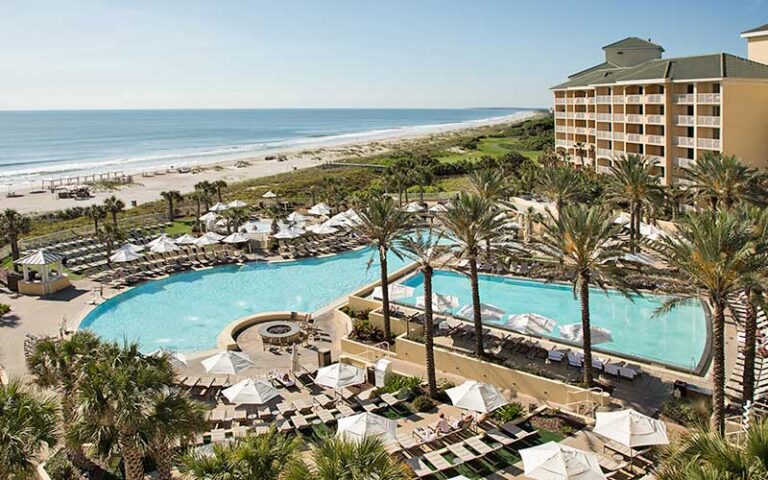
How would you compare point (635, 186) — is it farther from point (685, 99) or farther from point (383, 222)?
point (685, 99)

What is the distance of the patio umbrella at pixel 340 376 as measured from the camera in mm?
19812

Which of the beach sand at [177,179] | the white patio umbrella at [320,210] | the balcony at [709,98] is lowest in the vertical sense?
the white patio umbrella at [320,210]

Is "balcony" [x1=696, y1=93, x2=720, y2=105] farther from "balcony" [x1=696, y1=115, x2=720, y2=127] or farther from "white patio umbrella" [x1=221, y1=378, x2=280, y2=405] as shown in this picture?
"white patio umbrella" [x1=221, y1=378, x2=280, y2=405]

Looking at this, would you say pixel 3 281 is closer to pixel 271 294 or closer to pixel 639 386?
pixel 271 294

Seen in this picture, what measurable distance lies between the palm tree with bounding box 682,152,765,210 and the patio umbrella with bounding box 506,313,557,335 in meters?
14.1

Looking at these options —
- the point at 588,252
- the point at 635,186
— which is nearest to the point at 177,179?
the point at 635,186

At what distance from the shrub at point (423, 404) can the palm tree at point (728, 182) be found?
20262 millimetres

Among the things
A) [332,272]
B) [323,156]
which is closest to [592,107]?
[332,272]

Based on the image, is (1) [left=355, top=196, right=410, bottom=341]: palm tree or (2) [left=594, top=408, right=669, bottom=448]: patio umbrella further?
(1) [left=355, top=196, right=410, bottom=341]: palm tree

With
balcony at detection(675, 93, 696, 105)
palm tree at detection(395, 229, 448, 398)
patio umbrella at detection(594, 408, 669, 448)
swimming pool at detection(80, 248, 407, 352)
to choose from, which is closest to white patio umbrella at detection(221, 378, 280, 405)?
palm tree at detection(395, 229, 448, 398)

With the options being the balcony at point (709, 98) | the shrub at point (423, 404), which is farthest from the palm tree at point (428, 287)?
the balcony at point (709, 98)

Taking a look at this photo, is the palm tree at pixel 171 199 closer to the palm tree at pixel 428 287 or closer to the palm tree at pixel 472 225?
the palm tree at pixel 428 287

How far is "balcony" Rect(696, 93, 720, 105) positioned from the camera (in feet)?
139

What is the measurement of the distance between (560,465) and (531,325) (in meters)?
9.97
